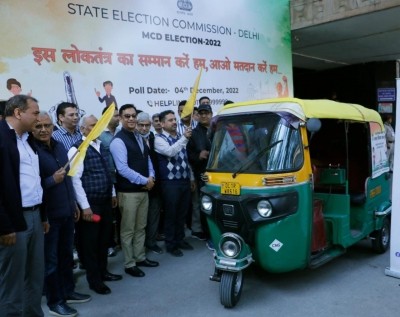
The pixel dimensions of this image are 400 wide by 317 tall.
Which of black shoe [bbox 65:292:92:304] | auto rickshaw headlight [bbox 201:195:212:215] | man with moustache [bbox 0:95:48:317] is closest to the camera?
man with moustache [bbox 0:95:48:317]

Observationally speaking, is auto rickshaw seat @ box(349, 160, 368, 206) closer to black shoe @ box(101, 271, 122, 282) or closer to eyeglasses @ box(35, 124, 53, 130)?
black shoe @ box(101, 271, 122, 282)

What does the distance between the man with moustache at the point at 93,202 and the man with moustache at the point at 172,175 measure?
3.23 feet

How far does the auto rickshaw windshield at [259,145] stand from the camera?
3.66 meters

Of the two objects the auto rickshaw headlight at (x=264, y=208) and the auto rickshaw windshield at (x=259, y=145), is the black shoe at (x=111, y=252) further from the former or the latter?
the auto rickshaw headlight at (x=264, y=208)

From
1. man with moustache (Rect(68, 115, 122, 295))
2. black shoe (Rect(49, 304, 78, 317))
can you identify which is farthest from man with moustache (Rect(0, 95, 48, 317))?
man with moustache (Rect(68, 115, 122, 295))

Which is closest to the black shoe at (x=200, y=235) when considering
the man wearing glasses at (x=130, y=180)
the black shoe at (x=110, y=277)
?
the man wearing glasses at (x=130, y=180)

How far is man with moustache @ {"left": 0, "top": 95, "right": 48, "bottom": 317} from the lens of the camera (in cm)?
258

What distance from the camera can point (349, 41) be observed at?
10023mm

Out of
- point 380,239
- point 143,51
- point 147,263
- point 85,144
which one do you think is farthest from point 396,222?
point 143,51

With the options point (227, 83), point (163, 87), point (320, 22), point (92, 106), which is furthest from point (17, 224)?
point (320, 22)

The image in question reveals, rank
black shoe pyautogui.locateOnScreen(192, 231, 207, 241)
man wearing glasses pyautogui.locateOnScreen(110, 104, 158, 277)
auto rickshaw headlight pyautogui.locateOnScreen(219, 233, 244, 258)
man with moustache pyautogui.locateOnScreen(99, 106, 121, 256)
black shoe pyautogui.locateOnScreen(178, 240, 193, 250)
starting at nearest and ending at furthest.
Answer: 1. auto rickshaw headlight pyautogui.locateOnScreen(219, 233, 244, 258)
2. man wearing glasses pyautogui.locateOnScreen(110, 104, 158, 277)
3. man with moustache pyautogui.locateOnScreen(99, 106, 121, 256)
4. black shoe pyautogui.locateOnScreen(178, 240, 193, 250)
5. black shoe pyautogui.locateOnScreen(192, 231, 207, 241)

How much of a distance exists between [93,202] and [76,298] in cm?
92

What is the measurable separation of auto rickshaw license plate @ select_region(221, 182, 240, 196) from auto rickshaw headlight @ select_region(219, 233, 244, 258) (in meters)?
0.38

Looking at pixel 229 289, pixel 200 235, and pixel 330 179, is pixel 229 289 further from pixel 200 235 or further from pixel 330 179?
pixel 200 235
